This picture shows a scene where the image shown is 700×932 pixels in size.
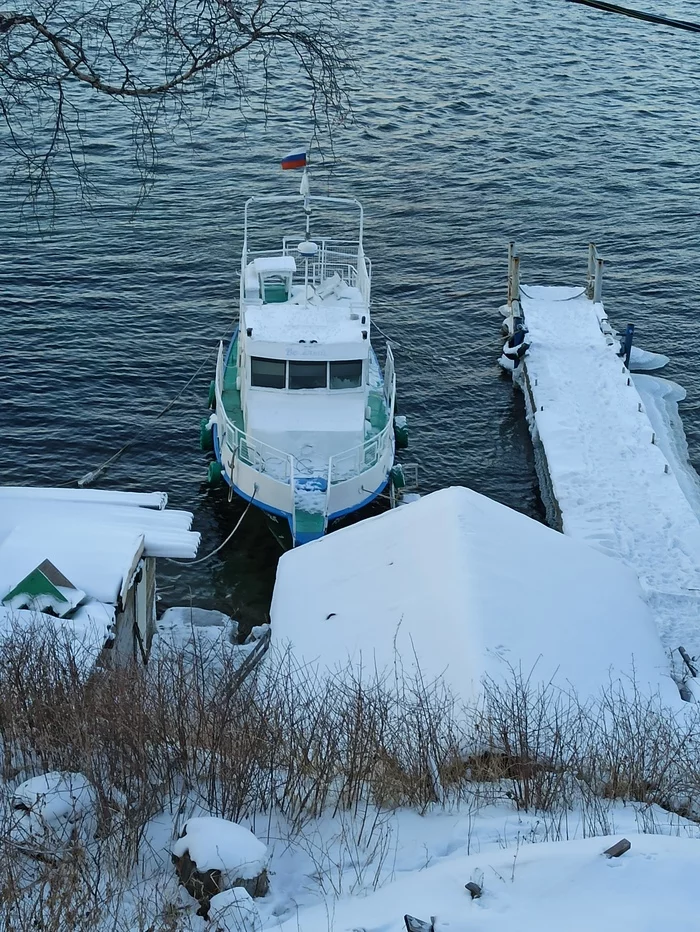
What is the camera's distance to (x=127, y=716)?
9391 millimetres

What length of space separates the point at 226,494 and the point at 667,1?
44380mm

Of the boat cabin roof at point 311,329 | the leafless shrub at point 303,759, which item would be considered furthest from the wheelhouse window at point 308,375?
the leafless shrub at point 303,759

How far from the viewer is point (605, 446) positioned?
2420 cm

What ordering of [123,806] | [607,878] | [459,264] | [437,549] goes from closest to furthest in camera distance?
[607,878]
[123,806]
[437,549]
[459,264]

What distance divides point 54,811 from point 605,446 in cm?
1818

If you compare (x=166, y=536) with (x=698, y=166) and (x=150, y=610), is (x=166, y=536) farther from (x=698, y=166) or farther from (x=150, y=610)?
(x=698, y=166)

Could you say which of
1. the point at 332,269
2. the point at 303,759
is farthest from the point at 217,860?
the point at 332,269

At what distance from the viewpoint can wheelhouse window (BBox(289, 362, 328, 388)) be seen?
22.7 m

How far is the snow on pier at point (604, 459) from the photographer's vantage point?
19484 mm

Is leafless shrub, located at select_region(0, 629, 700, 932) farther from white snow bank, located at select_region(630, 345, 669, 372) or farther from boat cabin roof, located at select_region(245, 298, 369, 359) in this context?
white snow bank, located at select_region(630, 345, 669, 372)

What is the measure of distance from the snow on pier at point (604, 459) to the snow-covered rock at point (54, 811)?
1131 cm

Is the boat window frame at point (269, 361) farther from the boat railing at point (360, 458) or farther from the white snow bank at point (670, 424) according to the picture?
the white snow bank at point (670, 424)

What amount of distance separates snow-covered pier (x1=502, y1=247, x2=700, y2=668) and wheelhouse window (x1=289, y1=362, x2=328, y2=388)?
18.0ft

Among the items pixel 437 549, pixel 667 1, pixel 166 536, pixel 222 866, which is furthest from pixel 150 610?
pixel 667 1
